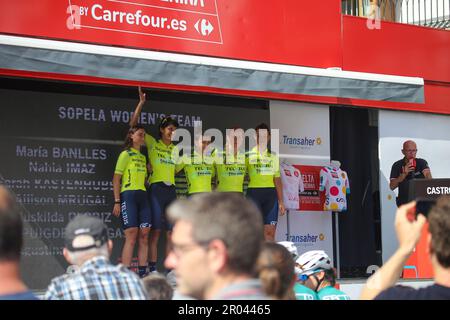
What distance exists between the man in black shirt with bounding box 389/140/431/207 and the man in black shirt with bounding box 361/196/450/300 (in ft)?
25.3

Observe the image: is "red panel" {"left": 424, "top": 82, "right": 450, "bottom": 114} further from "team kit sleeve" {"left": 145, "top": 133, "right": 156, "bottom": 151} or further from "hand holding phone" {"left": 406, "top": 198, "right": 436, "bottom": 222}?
"hand holding phone" {"left": 406, "top": 198, "right": 436, "bottom": 222}

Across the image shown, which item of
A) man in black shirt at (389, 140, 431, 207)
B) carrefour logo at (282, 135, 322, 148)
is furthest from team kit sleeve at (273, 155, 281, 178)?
man in black shirt at (389, 140, 431, 207)

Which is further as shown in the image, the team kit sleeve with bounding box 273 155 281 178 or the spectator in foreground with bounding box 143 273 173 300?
the team kit sleeve with bounding box 273 155 281 178

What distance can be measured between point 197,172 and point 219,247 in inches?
260

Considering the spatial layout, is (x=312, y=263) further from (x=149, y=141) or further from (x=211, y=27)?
(x=211, y=27)

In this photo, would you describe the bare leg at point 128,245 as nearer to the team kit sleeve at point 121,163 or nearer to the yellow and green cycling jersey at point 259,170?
the team kit sleeve at point 121,163

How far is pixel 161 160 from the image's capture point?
8602 mm

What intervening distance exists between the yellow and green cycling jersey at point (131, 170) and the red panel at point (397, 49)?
3.66 metres

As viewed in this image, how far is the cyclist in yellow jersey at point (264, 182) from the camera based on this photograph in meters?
9.31

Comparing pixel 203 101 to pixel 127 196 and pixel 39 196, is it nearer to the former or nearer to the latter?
pixel 127 196

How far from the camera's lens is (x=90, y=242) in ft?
11.3

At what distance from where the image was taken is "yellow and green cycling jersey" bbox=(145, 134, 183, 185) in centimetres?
855

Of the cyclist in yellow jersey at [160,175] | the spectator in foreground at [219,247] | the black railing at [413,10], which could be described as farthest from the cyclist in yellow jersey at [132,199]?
the black railing at [413,10]

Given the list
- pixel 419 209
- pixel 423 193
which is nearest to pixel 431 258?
pixel 419 209
